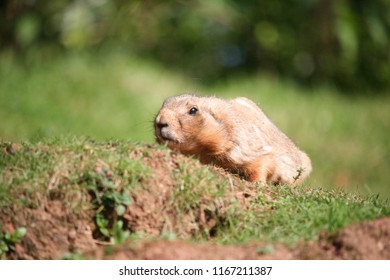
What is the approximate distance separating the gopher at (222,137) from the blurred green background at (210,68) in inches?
113

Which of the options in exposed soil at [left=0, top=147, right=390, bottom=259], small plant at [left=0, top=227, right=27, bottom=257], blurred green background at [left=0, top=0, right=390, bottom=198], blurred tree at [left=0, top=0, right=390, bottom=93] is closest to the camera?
exposed soil at [left=0, top=147, right=390, bottom=259]

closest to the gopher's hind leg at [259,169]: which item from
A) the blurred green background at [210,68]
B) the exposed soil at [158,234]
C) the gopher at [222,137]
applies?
the gopher at [222,137]

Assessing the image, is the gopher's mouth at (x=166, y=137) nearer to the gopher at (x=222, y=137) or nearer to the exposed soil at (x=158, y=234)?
the gopher at (x=222, y=137)

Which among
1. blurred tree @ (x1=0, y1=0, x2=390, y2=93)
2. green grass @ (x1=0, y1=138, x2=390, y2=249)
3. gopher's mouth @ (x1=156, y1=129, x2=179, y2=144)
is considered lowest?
green grass @ (x1=0, y1=138, x2=390, y2=249)

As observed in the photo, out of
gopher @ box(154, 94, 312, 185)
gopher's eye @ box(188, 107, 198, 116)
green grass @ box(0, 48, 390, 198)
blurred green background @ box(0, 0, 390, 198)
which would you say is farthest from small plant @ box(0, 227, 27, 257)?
green grass @ box(0, 48, 390, 198)

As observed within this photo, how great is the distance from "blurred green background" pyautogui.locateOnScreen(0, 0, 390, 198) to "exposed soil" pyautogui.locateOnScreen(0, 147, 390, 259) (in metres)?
4.16

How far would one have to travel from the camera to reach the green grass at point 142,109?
10227 millimetres

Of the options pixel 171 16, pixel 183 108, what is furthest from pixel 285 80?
pixel 183 108

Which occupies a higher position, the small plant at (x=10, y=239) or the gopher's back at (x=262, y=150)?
the gopher's back at (x=262, y=150)

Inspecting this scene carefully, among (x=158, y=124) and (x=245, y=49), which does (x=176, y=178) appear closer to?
(x=158, y=124)

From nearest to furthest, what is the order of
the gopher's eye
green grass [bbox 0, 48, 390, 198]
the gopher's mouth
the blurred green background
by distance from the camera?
1. the gopher's mouth
2. the gopher's eye
3. green grass [bbox 0, 48, 390, 198]
4. the blurred green background

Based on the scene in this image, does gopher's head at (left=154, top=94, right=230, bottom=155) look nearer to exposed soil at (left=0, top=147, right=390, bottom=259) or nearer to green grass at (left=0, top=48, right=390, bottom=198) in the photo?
exposed soil at (left=0, top=147, right=390, bottom=259)

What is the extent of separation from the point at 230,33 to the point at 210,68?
0.91m

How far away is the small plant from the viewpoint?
4.50 metres
